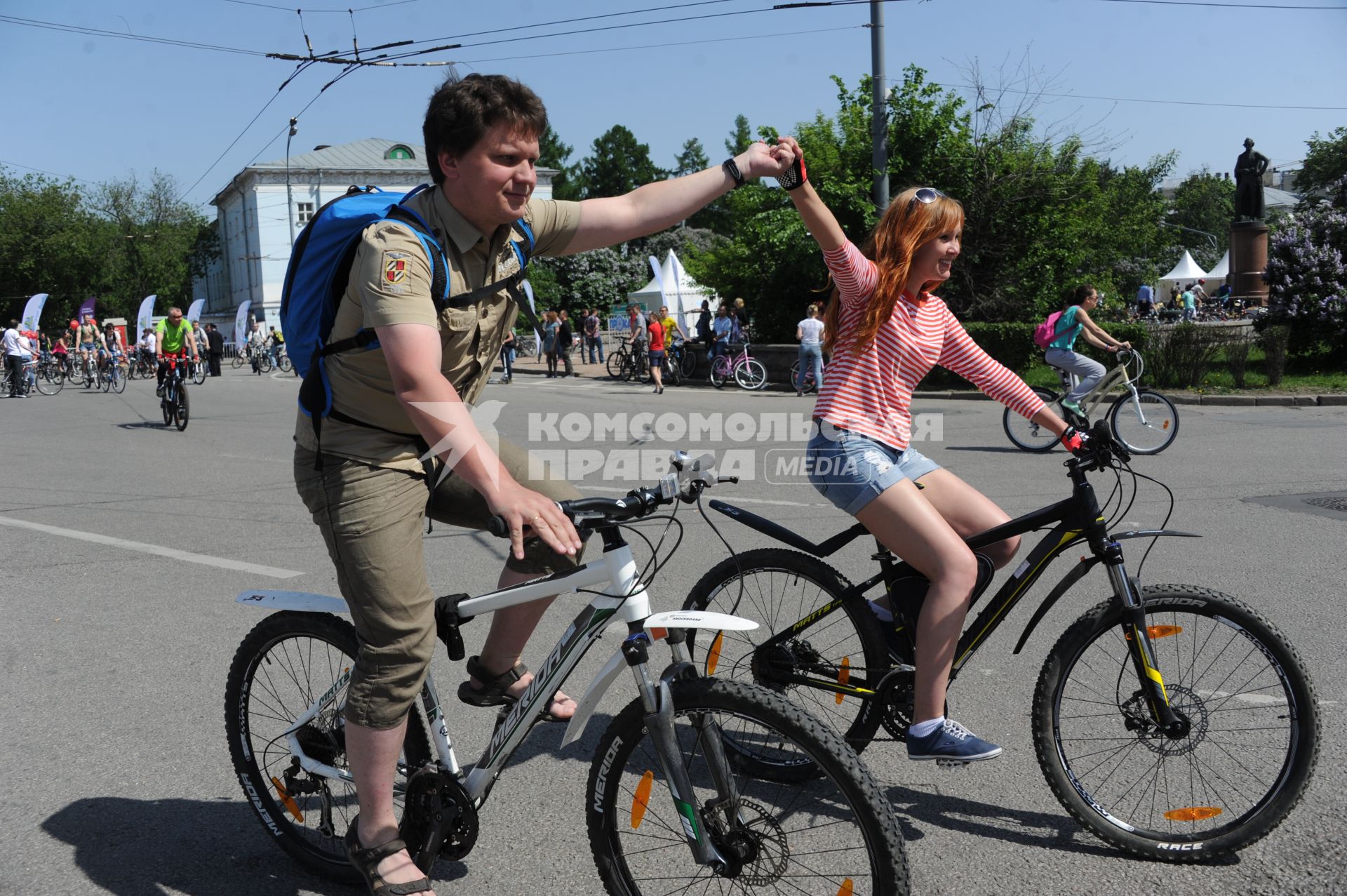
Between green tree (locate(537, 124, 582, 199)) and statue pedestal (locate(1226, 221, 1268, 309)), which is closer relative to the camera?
statue pedestal (locate(1226, 221, 1268, 309))

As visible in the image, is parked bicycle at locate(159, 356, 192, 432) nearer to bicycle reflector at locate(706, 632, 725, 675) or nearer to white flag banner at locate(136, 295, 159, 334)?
bicycle reflector at locate(706, 632, 725, 675)

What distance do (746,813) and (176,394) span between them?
50.6 ft

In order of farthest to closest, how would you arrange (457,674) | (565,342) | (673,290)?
(673,290)
(565,342)
(457,674)

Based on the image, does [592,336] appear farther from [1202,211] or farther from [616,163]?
[1202,211]

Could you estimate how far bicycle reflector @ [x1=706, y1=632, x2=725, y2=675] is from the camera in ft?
12.3

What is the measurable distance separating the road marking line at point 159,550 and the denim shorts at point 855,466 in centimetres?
406

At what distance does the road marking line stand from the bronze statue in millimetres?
26571

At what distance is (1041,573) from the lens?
3.25 metres

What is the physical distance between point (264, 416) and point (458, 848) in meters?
16.7

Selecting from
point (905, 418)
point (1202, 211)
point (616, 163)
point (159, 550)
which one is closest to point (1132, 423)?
point (905, 418)

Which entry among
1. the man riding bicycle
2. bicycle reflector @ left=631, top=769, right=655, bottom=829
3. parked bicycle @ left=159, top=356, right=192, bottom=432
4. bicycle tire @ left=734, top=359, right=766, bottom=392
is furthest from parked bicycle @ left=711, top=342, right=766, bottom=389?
bicycle reflector @ left=631, top=769, right=655, bottom=829

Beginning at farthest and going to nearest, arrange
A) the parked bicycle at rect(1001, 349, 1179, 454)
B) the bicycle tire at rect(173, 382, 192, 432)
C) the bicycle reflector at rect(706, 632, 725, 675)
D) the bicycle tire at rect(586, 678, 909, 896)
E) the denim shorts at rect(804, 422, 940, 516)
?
the bicycle tire at rect(173, 382, 192, 432) < the parked bicycle at rect(1001, 349, 1179, 454) < the bicycle reflector at rect(706, 632, 725, 675) < the denim shorts at rect(804, 422, 940, 516) < the bicycle tire at rect(586, 678, 909, 896)

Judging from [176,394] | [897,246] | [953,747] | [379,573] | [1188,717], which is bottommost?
[953,747]

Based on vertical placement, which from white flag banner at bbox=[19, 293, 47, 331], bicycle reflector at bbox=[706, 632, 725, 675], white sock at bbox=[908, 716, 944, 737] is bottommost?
white sock at bbox=[908, 716, 944, 737]
